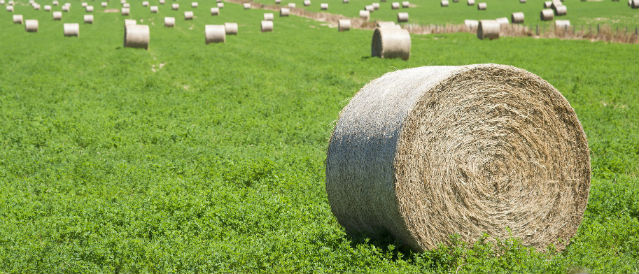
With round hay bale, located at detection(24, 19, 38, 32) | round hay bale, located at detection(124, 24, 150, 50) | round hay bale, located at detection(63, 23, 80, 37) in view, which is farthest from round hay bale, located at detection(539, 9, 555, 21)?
round hay bale, located at detection(24, 19, 38, 32)

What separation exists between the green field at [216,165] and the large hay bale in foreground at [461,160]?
1.10 ft

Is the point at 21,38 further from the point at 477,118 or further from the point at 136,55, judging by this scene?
the point at 477,118

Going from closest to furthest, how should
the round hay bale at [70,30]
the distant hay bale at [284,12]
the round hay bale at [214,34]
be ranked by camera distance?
the round hay bale at [214,34] → the round hay bale at [70,30] → the distant hay bale at [284,12]

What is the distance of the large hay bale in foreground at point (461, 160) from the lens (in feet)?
23.5

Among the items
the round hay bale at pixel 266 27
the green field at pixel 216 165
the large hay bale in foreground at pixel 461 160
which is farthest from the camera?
the round hay bale at pixel 266 27

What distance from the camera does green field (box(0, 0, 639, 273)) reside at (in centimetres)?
743

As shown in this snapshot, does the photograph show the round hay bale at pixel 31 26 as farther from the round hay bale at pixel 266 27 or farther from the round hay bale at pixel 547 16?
the round hay bale at pixel 547 16

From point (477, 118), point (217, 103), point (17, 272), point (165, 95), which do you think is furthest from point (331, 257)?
point (165, 95)

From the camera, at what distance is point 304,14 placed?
6225cm

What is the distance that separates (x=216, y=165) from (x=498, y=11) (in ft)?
178

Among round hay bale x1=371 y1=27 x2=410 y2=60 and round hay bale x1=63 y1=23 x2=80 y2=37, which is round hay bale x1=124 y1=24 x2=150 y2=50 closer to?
round hay bale x1=63 y1=23 x2=80 y2=37

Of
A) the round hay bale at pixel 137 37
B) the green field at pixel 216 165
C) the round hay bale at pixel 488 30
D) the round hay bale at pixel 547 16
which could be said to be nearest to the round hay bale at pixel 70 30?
the round hay bale at pixel 137 37

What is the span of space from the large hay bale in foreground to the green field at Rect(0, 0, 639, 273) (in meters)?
0.34

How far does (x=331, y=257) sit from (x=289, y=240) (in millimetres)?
699
